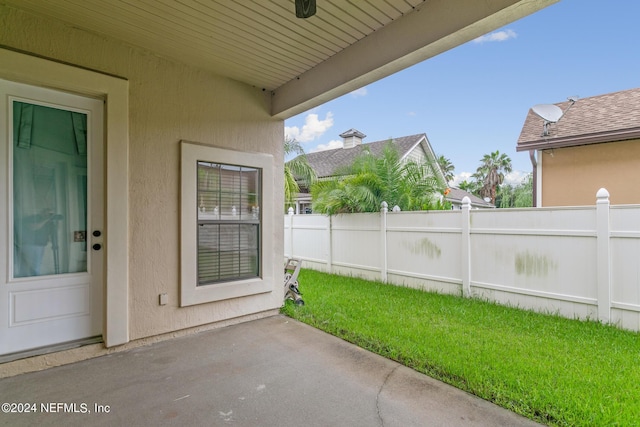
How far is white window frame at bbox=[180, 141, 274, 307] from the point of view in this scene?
10.7 ft

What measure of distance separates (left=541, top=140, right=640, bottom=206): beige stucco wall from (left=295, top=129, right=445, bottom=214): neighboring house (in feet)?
14.3

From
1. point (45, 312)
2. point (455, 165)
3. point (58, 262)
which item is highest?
point (455, 165)

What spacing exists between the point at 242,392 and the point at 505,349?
2.44 meters

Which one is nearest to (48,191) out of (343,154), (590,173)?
(590,173)

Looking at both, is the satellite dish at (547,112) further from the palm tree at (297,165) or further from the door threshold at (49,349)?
the door threshold at (49,349)

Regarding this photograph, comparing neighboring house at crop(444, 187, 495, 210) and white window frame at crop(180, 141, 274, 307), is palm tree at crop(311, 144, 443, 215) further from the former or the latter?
neighboring house at crop(444, 187, 495, 210)

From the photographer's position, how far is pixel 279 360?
2.77 metres

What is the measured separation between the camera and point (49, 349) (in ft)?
8.52

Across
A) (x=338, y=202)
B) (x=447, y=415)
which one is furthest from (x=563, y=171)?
(x=447, y=415)

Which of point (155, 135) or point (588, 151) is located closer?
point (155, 135)

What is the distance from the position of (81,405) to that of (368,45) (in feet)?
12.1

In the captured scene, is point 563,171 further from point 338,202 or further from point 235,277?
point 235,277

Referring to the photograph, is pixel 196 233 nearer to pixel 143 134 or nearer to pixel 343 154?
pixel 143 134

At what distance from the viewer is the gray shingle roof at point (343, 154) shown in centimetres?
1230
